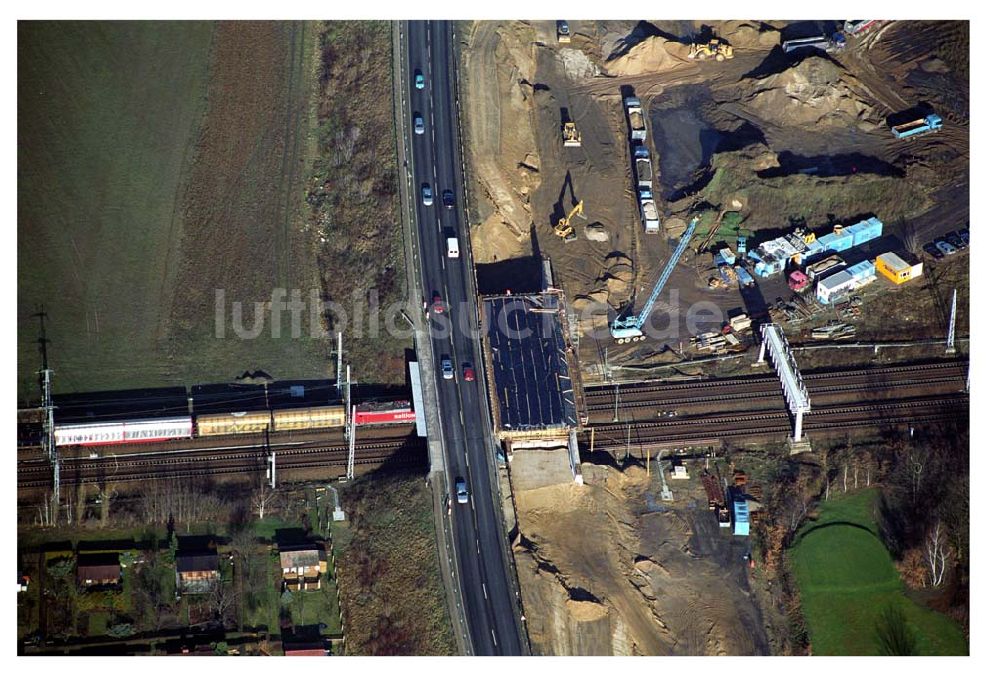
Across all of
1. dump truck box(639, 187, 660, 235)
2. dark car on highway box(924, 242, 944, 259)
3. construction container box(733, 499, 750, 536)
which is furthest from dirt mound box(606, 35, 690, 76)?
construction container box(733, 499, 750, 536)

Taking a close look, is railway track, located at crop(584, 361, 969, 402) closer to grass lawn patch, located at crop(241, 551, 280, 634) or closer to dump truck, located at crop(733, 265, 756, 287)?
dump truck, located at crop(733, 265, 756, 287)

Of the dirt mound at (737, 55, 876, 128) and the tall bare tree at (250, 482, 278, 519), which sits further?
the dirt mound at (737, 55, 876, 128)

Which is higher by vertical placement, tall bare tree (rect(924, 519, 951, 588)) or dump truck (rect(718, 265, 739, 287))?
dump truck (rect(718, 265, 739, 287))

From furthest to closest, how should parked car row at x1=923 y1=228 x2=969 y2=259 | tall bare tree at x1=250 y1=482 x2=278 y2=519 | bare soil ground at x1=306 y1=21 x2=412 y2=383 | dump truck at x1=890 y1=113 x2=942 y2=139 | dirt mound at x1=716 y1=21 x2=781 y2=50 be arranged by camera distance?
dirt mound at x1=716 y1=21 x2=781 y2=50 < dump truck at x1=890 y1=113 x2=942 y2=139 < parked car row at x1=923 y1=228 x2=969 y2=259 < bare soil ground at x1=306 y1=21 x2=412 y2=383 < tall bare tree at x1=250 y1=482 x2=278 y2=519

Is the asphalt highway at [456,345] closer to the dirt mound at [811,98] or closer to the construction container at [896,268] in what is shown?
the dirt mound at [811,98]

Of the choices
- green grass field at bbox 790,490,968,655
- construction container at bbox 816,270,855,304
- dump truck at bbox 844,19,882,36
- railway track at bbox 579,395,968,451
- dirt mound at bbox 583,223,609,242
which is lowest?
green grass field at bbox 790,490,968,655

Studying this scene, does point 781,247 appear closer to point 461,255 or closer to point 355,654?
point 461,255

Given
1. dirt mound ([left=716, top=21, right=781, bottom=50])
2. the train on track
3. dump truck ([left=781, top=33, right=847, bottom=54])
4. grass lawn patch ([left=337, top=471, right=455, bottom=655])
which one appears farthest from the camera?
dirt mound ([left=716, top=21, right=781, bottom=50])

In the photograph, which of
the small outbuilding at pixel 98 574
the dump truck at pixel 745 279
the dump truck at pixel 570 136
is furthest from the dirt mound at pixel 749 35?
the small outbuilding at pixel 98 574
